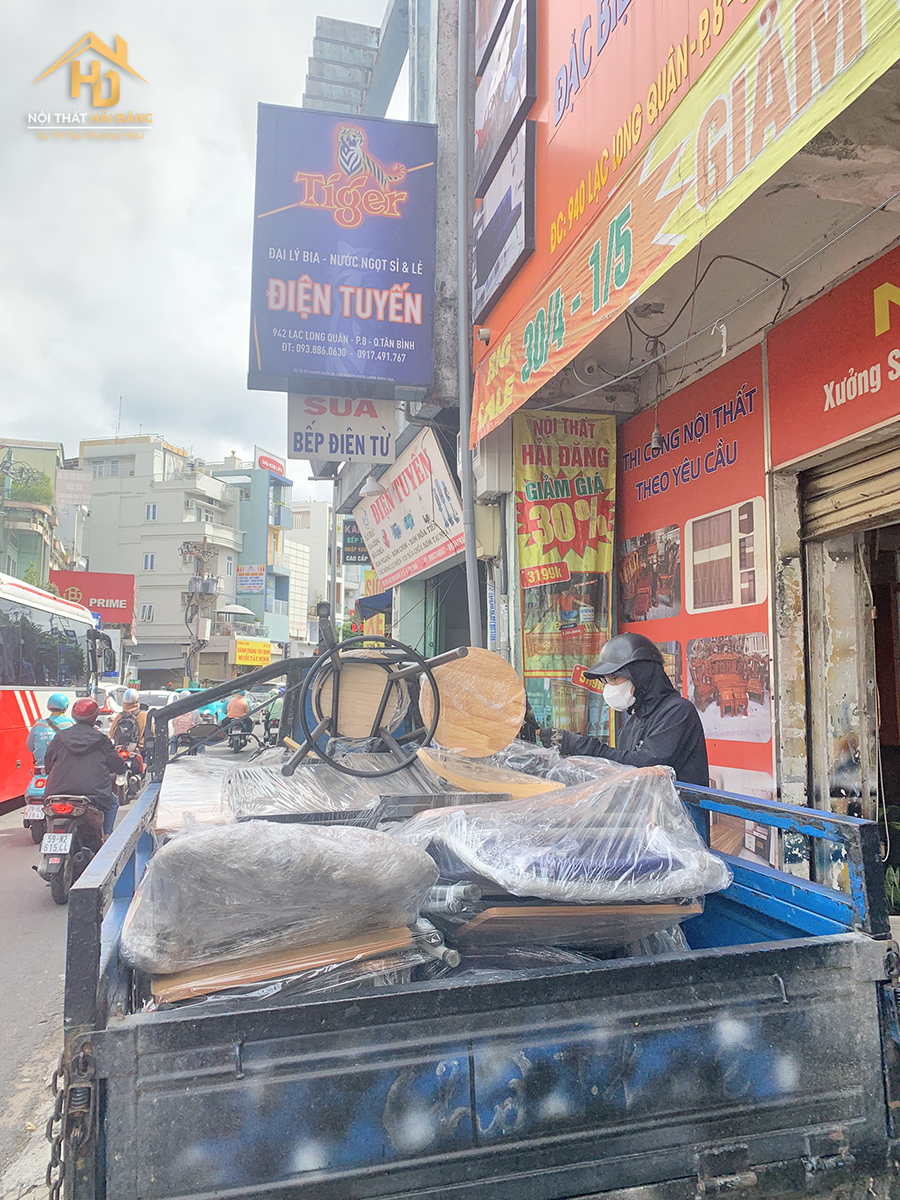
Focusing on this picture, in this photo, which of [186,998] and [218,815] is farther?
[218,815]

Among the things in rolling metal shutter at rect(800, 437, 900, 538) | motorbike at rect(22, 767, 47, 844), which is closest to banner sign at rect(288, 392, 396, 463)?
motorbike at rect(22, 767, 47, 844)

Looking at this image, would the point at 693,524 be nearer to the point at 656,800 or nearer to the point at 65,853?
the point at 656,800

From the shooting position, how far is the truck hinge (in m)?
1.49

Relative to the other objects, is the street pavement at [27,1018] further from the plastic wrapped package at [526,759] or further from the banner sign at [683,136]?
the banner sign at [683,136]

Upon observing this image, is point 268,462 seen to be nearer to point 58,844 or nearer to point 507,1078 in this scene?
point 58,844

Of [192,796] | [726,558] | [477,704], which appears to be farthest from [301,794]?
[726,558]

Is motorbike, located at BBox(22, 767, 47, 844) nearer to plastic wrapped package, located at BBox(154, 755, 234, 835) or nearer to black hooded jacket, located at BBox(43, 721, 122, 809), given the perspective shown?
black hooded jacket, located at BBox(43, 721, 122, 809)

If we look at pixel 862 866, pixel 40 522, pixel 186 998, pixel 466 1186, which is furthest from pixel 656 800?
pixel 40 522

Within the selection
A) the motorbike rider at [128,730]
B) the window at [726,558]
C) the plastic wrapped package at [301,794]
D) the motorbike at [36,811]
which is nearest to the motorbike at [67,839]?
the motorbike at [36,811]

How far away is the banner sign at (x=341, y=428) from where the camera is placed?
8.27m

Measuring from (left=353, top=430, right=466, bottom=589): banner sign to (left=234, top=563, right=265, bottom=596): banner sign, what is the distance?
41705 millimetres

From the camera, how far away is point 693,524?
234 inches

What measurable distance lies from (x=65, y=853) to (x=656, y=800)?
587 centimetres

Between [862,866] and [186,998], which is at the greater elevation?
[862,866]
